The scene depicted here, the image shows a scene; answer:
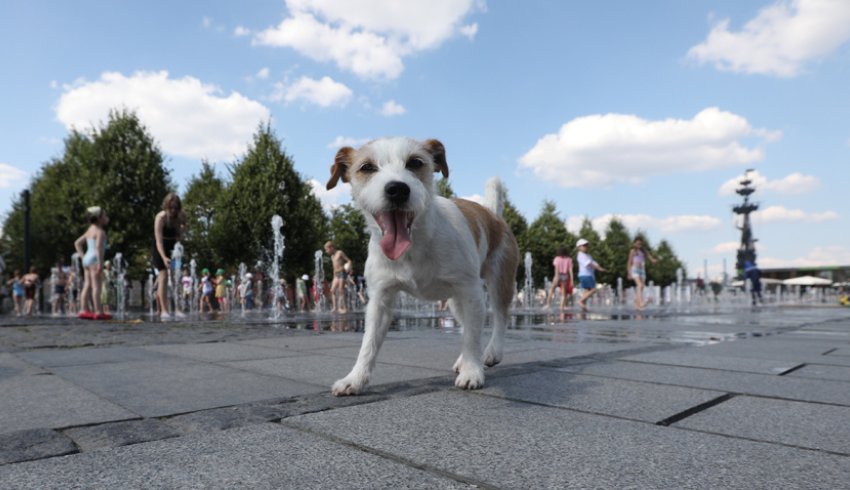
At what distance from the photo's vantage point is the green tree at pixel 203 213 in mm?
31906

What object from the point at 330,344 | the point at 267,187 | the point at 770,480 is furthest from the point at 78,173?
the point at 770,480

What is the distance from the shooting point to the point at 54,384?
3217 millimetres

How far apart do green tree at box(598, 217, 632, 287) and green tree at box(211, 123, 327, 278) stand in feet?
103

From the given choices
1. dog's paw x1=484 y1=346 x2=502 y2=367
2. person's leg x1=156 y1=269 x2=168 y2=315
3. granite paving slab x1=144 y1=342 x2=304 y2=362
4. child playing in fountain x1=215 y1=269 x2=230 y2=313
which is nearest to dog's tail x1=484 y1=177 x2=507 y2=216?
dog's paw x1=484 y1=346 x2=502 y2=367

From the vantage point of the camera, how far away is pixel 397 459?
1.81m

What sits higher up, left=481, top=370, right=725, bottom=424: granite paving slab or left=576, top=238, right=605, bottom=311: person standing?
left=576, top=238, right=605, bottom=311: person standing

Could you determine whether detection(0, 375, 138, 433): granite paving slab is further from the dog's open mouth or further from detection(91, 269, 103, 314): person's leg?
detection(91, 269, 103, 314): person's leg

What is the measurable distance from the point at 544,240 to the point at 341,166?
4433cm

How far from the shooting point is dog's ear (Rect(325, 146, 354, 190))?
3.35 metres

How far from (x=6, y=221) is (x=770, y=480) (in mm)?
40034

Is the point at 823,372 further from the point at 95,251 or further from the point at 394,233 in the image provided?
the point at 95,251

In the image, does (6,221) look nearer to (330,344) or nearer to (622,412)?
(330,344)

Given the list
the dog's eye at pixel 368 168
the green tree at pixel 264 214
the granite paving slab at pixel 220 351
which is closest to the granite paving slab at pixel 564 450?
the dog's eye at pixel 368 168

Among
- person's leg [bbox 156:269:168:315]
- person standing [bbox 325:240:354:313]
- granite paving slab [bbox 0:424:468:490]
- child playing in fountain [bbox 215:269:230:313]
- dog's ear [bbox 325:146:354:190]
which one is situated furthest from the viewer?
child playing in fountain [bbox 215:269:230:313]
